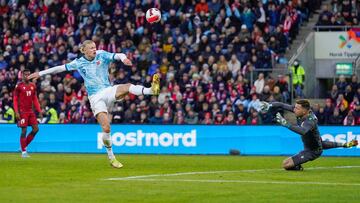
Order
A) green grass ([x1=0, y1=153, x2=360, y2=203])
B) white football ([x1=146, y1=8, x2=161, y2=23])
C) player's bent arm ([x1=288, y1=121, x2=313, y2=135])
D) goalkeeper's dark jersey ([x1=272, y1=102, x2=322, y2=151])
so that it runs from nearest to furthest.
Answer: green grass ([x1=0, y1=153, x2=360, y2=203]) < player's bent arm ([x1=288, y1=121, x2=313, y2=135]) < goalkeeper's dark jersey ([x1=272, y1=102, x2=322, y2=151]) < white football ([x1=146, y1=8, x2=161, y2=23])

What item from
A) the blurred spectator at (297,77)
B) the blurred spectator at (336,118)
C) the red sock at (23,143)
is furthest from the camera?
the blurred spectator at (297,77)

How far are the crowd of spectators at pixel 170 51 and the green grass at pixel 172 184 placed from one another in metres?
11.5

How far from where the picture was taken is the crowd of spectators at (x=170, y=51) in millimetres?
35531

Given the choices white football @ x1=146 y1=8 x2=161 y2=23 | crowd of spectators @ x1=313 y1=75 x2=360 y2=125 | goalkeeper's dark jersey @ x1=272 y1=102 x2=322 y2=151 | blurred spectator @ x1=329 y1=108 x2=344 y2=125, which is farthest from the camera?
blurred spectator @ x1=329 y1=108 x2=344 y2=125

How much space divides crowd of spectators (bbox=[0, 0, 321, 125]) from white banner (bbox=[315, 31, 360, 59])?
1295mm

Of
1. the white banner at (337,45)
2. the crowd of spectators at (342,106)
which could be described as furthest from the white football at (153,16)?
the white banner at (337,45)

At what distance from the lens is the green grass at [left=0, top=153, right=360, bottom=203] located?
1562 centimetres

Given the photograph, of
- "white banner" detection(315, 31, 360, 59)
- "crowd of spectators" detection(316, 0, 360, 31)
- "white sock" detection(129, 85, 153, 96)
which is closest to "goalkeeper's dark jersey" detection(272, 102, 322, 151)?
"white sock" detection(129, 85, 153, 96)

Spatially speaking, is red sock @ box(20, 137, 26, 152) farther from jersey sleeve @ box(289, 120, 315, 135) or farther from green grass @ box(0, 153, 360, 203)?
jersey sleeve @ box(289, 120, 315, 135)

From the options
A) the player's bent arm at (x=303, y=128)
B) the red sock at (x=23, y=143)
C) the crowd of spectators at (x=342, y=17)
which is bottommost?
the red sock at (x=23, y=143)

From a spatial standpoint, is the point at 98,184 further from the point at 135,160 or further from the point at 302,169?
the point at 135,160

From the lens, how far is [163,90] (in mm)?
36750

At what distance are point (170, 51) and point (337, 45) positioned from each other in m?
6.59

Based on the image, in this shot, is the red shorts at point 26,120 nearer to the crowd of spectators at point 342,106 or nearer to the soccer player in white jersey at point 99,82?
the soccer player in white jersey at point 99,82
